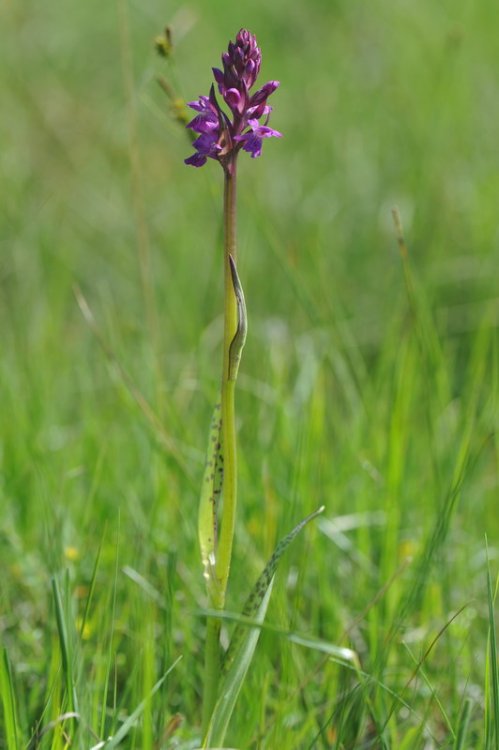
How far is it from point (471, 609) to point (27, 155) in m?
3.86

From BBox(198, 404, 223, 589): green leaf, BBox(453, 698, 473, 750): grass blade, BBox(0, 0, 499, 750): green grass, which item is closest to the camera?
BBox(453, 698, 473, 750): grass blade

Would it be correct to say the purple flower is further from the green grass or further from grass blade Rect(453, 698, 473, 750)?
grass blade Rect(453, 698, 473, 750)

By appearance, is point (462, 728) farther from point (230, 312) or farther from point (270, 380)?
point (270, 380)

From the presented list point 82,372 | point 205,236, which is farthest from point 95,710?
point 205,236

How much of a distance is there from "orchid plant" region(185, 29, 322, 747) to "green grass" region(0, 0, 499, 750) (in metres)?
0.08

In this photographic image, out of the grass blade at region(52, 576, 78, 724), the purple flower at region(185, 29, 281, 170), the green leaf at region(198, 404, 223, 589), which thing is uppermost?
the purple flower at region(185, 29, 281, 170)

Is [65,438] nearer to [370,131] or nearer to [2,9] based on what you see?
[370,131]

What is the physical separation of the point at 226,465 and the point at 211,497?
0.32ft

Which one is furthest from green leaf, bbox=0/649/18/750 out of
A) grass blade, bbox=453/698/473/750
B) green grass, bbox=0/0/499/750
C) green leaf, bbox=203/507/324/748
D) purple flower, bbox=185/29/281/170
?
purple flower, bbox=185/29/281/170

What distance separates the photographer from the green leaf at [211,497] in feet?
5.03

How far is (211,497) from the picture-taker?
155 centimetres

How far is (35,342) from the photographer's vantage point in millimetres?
3488

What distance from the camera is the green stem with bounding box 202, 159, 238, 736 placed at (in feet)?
4.64

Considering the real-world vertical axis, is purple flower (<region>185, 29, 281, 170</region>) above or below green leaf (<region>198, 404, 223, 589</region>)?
above
